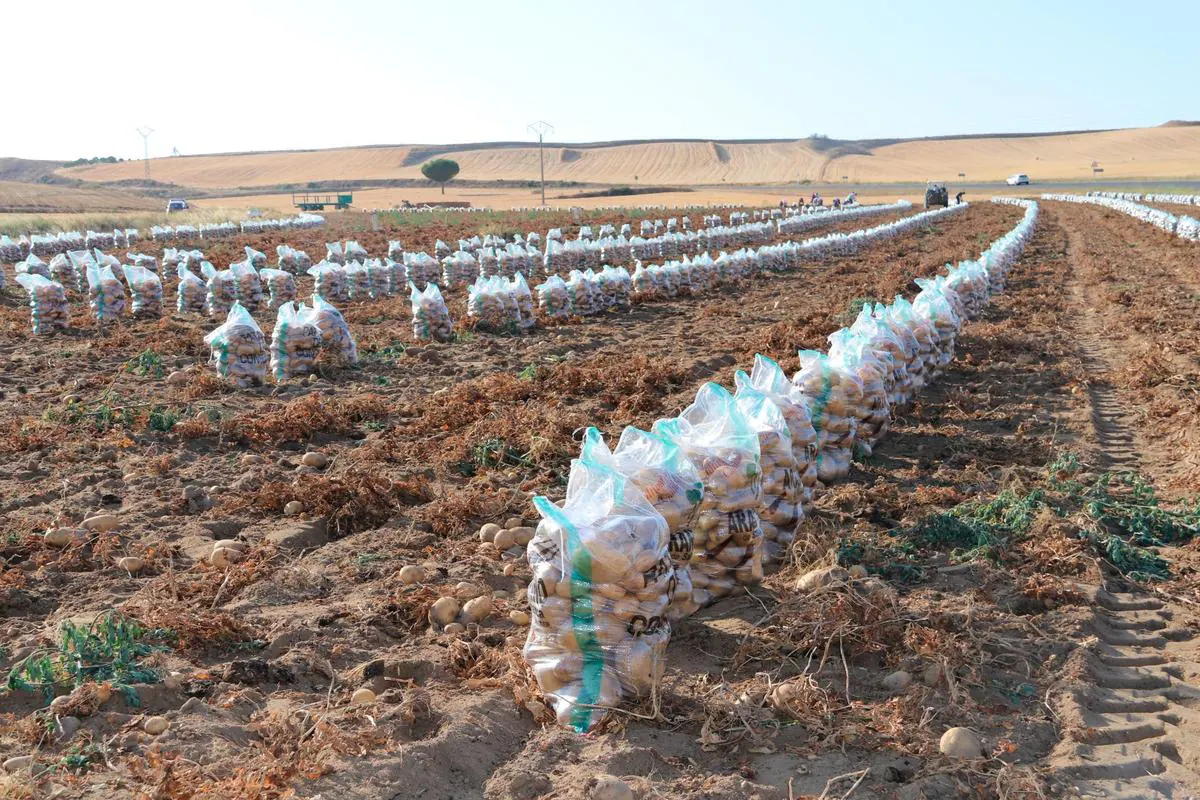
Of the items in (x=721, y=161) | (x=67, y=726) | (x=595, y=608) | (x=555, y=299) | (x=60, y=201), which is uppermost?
(x=721, y=161)

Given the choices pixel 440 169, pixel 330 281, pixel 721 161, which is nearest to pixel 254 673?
pixel 330 281

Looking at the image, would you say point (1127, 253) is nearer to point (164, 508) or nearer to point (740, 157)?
point (164, 508)

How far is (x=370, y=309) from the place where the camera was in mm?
14586

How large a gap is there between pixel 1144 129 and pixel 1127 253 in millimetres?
125484

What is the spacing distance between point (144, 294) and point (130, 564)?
10.3 meters

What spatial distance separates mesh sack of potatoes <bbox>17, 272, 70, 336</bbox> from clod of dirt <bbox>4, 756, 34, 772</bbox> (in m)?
11.0

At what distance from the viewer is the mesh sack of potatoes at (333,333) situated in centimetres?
977

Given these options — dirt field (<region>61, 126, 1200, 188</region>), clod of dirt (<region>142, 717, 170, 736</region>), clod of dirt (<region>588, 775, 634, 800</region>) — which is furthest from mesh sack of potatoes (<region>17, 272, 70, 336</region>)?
dirt field (<region>61, 126, 1200, 188</region>)

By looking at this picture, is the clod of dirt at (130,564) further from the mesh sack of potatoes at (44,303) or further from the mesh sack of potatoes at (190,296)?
the mesh sack of potatoes at (190,296)

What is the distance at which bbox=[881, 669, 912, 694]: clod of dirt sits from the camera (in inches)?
142

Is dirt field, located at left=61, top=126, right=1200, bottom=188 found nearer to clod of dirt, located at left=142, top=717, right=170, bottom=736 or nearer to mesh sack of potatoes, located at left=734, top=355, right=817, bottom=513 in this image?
mesh sack of potatoes, located at left=734, top=355, right=817, bottom=513

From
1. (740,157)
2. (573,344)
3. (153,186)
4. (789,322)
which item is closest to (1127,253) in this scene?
(789,322)

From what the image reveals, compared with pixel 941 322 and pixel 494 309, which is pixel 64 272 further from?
pixel 941 322

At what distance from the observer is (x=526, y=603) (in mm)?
4543
